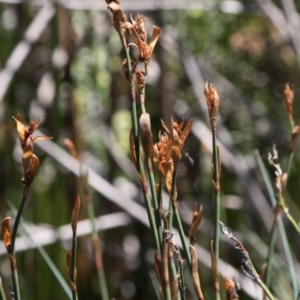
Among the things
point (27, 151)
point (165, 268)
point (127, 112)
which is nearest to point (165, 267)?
point (165, 268)

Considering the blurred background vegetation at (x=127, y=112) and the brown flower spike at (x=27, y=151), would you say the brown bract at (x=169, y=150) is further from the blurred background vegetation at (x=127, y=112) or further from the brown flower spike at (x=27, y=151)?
the blurred background vegetation at (x=127, y=112)

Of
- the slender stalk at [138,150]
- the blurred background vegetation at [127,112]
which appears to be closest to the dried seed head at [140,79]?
the slender stalk at [138,150]

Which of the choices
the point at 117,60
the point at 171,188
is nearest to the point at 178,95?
the point at 117,60

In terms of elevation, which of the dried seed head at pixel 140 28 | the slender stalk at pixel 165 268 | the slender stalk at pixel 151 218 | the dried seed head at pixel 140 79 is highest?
the dried seed head at pixel 140 28

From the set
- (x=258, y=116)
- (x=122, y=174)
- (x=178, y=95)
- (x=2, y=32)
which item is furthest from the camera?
(x=122, y=174)

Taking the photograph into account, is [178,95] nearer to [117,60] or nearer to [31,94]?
[117,60]
